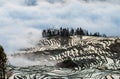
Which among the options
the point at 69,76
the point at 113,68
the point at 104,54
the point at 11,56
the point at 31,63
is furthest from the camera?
the point at 11,56

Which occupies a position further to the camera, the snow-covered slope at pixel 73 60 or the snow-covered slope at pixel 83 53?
the snow-covered slope at pixel 83 53

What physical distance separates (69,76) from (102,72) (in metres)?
10.2

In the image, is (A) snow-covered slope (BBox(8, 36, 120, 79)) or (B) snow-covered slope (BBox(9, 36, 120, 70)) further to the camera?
(B) snow-covered slope (BBox(9, 36, 120, 70))

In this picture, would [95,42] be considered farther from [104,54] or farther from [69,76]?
[69,76]

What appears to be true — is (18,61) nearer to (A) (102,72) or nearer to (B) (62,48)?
(B) (62,48)

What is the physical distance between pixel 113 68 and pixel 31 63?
43.4m

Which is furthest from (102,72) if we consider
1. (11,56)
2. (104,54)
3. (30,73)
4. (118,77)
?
(11,56)

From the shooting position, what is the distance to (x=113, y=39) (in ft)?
603

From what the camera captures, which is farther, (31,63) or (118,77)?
(31,63)

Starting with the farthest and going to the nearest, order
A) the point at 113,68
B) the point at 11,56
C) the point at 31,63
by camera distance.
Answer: the point at 11,56, the point at 31,63, the point at 113,68

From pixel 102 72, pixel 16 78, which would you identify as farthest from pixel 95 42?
pixel 16 78

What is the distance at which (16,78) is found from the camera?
122 m

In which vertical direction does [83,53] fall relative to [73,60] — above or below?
above

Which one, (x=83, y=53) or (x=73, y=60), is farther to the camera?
(x=83, y=53)
